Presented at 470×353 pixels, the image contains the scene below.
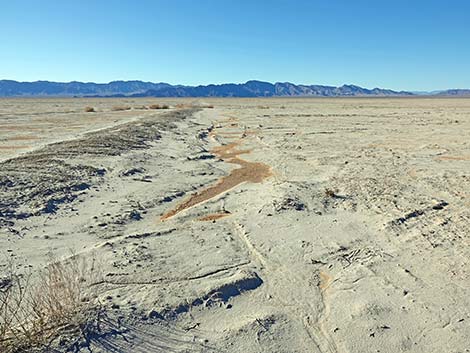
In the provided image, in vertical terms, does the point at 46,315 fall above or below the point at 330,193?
above

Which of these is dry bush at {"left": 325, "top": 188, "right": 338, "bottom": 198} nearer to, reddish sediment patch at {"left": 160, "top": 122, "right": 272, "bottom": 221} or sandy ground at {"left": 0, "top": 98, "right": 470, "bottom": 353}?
sandy ground at {"left": 0, "top": 98, "right": 470, "bottom": 353}

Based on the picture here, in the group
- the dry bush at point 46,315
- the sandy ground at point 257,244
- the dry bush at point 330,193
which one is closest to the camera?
the dry bush at point 46,315

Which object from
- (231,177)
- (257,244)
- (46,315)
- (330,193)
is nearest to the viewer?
(46,315)

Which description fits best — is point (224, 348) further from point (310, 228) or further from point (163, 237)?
point (310, 228)

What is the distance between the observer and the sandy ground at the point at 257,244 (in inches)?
219

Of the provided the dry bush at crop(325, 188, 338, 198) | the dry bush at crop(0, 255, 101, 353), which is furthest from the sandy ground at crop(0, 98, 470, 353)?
the dry bush at crop(0, 255, 101, 353)

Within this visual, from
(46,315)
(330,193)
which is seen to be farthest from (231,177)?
(46,315)

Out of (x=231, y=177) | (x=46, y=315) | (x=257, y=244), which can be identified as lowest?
(x=231, y=177)

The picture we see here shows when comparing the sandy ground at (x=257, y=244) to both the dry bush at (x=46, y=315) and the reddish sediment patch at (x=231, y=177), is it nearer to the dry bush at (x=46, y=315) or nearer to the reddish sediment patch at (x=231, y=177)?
the reddish sediment patch at (x=231, y=177)

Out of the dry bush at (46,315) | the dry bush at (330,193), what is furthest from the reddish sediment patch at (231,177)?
the dry bush at (46,315)

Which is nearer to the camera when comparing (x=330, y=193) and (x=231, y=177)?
(x=330, y=193)

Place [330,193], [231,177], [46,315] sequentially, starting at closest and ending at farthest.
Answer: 1. [46,315]
2. [330,193]
3. [231,177]

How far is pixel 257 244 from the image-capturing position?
8281 millimetres

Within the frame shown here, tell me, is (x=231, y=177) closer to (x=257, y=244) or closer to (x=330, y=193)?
(x=330, y=193)
